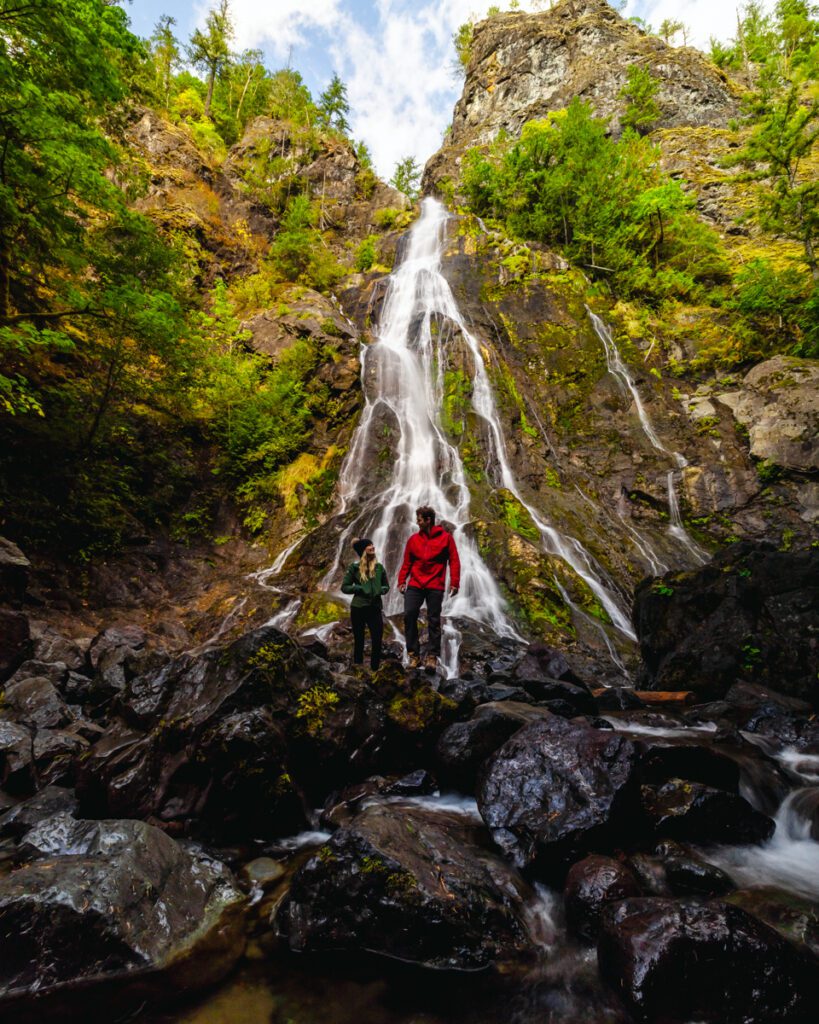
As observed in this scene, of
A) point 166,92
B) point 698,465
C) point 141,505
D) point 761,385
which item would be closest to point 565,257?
point 761,385

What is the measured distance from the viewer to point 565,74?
116ft

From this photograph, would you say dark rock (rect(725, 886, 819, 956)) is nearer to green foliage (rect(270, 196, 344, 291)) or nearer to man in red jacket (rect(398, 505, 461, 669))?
man in red jacket (rect(398, 505, 461, 669))

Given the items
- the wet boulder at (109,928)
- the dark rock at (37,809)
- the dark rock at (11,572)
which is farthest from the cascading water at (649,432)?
the dark rock at (11,572)

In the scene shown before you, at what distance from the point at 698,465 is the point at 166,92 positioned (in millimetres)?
37581

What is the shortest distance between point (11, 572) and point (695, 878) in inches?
378

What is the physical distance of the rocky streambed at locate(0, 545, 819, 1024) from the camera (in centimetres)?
219

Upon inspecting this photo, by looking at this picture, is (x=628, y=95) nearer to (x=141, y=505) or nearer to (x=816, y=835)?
(x=141, y=505)

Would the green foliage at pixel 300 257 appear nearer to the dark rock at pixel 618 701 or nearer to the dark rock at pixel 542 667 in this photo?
the dark rock at pixel 542 667

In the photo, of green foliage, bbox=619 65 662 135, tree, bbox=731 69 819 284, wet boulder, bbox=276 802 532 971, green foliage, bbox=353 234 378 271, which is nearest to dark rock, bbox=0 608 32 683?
wet boulder, bbox=276 802 532 971

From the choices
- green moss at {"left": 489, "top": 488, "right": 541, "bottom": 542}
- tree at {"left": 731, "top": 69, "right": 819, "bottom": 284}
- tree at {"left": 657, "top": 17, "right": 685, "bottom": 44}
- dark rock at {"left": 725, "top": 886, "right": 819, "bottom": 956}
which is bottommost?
dark rock at {"left": 725, "top": 886, "right": 819, "bottom": 956}

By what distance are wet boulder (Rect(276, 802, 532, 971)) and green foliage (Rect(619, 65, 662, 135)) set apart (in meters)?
38.4

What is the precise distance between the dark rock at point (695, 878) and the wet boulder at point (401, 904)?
946 millimetres

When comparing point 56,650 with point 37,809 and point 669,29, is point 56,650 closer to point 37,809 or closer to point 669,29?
point 37,809

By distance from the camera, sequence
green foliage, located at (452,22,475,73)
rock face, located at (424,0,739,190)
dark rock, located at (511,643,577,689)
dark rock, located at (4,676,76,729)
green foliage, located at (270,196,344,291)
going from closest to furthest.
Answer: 1. dark rock, located at (4,676,76,729)
2. dark rock, located at (511,643,577,689)
3. green foliage, located at (270,196,344,291)
4. rock face, located at (424,0,739,190)
5. green foliage, located at (452,22,475,73)
